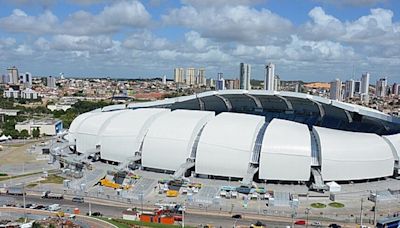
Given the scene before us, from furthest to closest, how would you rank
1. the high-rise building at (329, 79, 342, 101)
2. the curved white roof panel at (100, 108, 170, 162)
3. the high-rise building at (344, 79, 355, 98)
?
the high-rise building at (344, 79, 355, 98) → the high-rise building at (329, 79, 342, 101) → the curved white roof panel at (100, 108, 170, 162)

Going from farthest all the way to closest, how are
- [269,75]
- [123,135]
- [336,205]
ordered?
[269,75] → [123,135] → [336,205]

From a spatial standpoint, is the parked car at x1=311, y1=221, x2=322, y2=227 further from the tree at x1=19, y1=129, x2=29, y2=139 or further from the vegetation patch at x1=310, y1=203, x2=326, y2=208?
the tree at x1=19, y1=129, x2=29, y2=139

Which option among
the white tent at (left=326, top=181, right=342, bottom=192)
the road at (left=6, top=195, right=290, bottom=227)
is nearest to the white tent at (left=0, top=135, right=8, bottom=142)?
the road at (left=6, top=195, right=290, bottom=227)

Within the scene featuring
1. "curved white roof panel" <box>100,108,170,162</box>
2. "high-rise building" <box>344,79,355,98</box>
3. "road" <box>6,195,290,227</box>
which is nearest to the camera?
"road" <box>6,195,290,227</box>

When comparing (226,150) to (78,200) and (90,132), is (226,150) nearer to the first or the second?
(78,200)

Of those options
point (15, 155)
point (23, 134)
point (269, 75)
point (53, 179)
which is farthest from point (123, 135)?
point (269, 75)

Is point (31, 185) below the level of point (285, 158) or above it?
below
